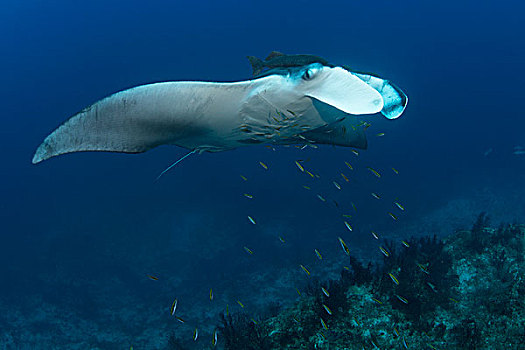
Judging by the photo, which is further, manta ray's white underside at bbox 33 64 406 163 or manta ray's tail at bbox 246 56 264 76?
manta ray's tail at bbox 246 56 264 76

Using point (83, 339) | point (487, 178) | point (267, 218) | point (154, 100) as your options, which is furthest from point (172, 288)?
point (487, 178)

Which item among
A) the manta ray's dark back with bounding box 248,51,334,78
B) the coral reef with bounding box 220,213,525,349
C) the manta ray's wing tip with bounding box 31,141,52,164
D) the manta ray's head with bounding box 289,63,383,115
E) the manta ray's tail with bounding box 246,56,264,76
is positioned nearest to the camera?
the manta ray's head with bounding box 289,63,383,115

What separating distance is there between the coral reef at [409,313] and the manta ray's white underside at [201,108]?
2426mm

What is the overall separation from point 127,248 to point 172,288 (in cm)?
533

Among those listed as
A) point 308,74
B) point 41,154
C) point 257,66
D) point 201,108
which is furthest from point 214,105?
point 41,154

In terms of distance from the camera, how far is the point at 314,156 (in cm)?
2353

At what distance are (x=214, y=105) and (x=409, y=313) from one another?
13.2 ft

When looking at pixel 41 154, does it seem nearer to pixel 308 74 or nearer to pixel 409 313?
pixel 308 74

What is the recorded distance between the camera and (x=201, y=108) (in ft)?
8.06

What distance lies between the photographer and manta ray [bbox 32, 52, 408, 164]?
212 cm

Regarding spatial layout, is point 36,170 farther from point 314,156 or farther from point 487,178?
point 487,178

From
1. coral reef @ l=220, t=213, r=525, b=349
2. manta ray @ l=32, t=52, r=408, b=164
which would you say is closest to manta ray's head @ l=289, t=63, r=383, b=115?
manta ray @ l=32, t=52, r=408, b=164

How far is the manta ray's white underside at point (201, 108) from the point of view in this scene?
215 centimetres

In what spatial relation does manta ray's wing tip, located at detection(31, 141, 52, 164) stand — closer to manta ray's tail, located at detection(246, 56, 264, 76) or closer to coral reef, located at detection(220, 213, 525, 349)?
manta ray's tail, located at detection(246, 56, 264, 76)
